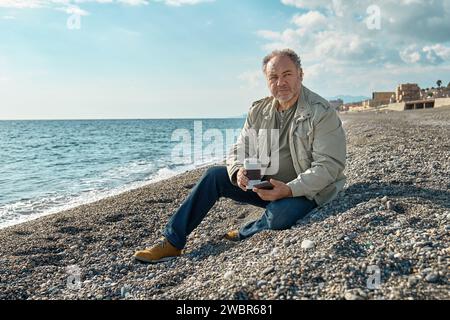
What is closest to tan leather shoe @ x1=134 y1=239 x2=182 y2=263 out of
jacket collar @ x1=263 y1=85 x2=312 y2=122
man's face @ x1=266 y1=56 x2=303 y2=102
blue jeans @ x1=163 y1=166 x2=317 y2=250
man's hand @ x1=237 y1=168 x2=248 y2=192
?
blue jeans @ x1=163 y1=166 x2=317 y2=250

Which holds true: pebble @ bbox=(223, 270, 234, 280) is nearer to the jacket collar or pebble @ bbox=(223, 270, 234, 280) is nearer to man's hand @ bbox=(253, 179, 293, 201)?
man's hand @ bbox=(253, 179, 293, 201)

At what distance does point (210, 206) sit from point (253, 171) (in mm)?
715

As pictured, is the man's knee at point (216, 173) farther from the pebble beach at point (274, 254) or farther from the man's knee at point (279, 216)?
the pebble beach at point (274, 254)

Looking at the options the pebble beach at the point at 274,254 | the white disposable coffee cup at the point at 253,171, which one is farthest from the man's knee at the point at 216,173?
the pebble beach at the point at 274,254

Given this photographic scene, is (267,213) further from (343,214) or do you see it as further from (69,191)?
(69,191)

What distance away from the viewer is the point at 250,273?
357 cm

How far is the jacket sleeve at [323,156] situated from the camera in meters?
4.38

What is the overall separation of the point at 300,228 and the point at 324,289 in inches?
55.6

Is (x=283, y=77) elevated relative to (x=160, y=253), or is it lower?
elevated

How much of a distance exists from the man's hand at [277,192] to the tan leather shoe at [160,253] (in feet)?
3.93

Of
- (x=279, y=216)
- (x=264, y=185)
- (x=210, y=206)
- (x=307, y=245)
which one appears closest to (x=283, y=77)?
(x=264, y=185)

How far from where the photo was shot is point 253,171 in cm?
450

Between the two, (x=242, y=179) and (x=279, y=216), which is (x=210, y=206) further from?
(x=279, y=216)
